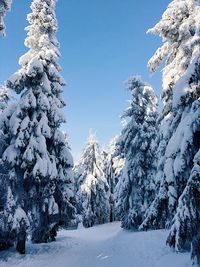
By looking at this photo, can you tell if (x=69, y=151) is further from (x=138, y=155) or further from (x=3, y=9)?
(x=3, y=9)

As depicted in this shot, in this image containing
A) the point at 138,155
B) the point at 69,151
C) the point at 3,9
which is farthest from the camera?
the point at 138,155

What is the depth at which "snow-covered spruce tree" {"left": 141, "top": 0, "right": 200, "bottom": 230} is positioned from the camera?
10867 millimetres

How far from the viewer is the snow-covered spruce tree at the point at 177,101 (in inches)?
428

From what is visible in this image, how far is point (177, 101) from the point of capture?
11.3m

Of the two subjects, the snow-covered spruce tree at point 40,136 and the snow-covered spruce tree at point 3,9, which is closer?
the snow-covered spruce tree at point 3,9

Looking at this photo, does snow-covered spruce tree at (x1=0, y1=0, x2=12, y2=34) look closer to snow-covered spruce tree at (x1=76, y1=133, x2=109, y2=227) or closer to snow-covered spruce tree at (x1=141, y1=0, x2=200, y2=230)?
snow-covered spruce tree at (x1=141, y1=0, x2=200, y2=230)

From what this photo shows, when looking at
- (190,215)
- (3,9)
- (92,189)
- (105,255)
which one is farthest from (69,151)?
(92,189)

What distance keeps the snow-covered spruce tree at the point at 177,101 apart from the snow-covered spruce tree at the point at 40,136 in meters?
6.55

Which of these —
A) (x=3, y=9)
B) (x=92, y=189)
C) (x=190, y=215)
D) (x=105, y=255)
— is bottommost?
(x=105, y=255)

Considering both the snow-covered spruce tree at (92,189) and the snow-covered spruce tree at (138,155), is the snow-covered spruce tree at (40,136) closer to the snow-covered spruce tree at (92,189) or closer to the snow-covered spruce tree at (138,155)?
the snow-covered spruce tree at (138,155)

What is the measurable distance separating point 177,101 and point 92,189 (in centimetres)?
3477

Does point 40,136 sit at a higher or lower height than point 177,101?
higher

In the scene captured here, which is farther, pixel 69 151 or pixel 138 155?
pixel 138 155

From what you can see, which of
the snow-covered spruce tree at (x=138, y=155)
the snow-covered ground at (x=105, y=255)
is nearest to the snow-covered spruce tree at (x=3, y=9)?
the snow-covered ground at (x=105, y=255)
